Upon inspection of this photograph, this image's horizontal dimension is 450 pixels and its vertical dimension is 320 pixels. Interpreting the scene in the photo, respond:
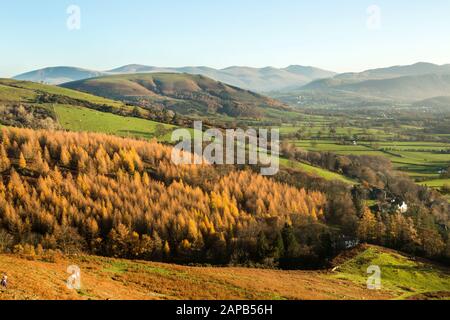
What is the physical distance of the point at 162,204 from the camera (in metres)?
110

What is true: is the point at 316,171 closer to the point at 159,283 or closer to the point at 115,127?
the point at 115,127

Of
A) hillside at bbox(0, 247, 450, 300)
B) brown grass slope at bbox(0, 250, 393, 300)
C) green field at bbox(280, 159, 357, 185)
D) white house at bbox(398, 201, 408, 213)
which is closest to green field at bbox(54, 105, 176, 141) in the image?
green field at bbox(280, 159, 357, 185)

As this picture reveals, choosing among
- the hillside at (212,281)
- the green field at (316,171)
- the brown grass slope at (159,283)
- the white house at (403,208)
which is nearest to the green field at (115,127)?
the green field at (316,171)

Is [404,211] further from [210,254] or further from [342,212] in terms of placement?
[210,254]

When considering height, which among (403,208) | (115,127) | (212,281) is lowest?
(403,208)

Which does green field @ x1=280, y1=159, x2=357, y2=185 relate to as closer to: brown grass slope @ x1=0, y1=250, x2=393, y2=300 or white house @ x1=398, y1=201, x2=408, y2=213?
white house @ x1=398, y1=201, x2=408, y2=213

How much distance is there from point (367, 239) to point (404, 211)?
93.0 ft

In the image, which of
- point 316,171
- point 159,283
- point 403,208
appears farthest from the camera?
point 316,171

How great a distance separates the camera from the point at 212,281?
203 feet

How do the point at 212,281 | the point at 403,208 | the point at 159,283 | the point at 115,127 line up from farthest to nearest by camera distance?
the point at 115,127 < the point at 403,208 < the point at 212,281 < the point at 159,283

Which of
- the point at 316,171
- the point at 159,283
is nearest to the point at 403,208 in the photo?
the point at 316,171

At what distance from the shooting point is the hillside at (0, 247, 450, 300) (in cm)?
4347

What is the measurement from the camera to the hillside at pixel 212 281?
4347cm

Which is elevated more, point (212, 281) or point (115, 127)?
point (115, 127)
